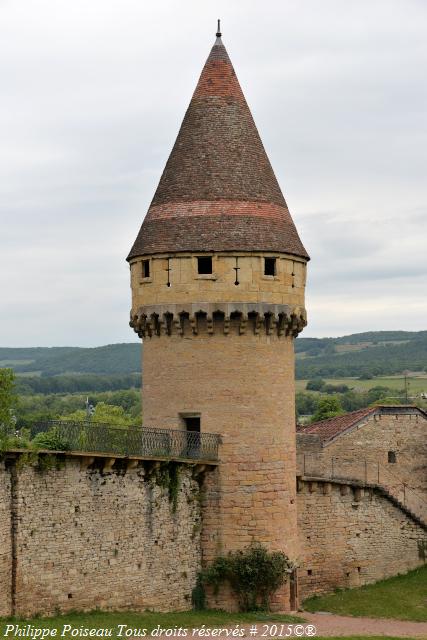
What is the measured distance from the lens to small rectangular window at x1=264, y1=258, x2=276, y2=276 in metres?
30.1

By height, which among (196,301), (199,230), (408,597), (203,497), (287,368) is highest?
(199,230)

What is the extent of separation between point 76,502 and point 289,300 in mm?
8612

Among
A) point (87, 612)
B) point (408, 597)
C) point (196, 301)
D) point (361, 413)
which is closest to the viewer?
point (87, 612)

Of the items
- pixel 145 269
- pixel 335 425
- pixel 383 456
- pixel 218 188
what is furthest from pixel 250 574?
pixel 335 425

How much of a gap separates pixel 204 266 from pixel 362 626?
11.3 m

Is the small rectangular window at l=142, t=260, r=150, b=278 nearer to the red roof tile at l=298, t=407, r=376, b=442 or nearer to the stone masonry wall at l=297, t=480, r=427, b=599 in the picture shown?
the stone masonry wall at l=297, t=480, r=427, b=599

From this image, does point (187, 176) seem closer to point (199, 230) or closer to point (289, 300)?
point (199, 230)

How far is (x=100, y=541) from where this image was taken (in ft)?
88.2

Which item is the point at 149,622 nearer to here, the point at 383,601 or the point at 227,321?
the point at 227,321

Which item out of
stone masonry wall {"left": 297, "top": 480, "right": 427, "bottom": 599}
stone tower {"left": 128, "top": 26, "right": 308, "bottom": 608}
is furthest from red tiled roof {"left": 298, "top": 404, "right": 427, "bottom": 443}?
stone tower {"left": 128, "top": 26, "right": 308, "bottom": 608}

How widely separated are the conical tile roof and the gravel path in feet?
34.5

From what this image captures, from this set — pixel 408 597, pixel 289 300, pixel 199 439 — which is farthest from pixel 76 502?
pixel 408 597

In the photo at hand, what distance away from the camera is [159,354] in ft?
99.8

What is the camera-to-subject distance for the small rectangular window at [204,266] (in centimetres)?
2971
